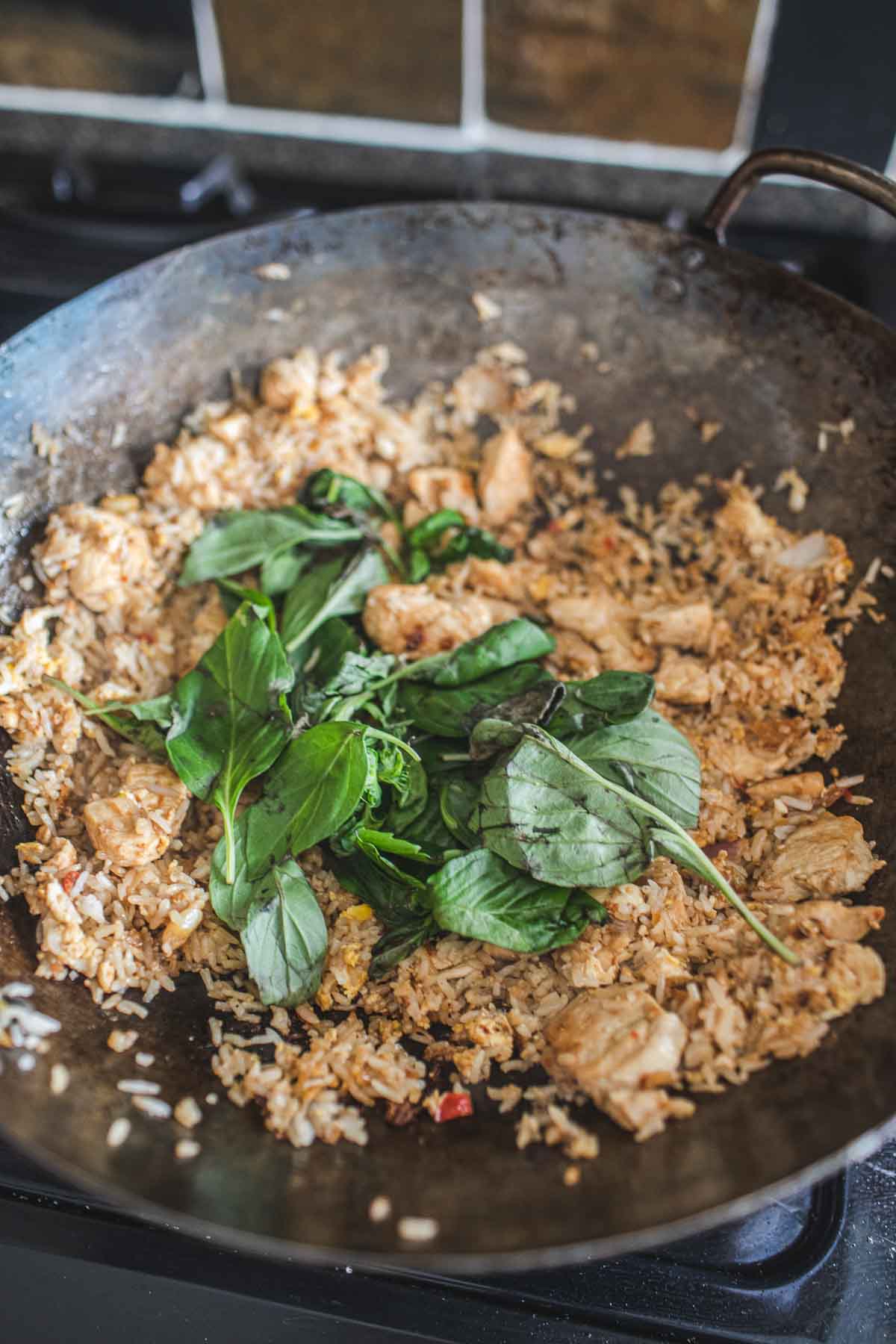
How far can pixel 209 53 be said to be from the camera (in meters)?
1.86

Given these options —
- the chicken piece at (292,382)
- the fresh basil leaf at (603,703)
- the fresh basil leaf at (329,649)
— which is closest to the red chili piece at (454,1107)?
the fresh basil leaf at (603,703)

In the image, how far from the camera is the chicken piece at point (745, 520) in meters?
1.32

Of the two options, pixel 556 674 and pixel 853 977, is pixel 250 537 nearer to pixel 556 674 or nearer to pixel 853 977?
pixel 556 674

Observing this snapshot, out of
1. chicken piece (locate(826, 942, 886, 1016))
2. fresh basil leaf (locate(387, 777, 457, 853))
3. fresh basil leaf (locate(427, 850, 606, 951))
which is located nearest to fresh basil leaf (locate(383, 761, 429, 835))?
fresh basil leaf (locate(387, 777, 457, 853))

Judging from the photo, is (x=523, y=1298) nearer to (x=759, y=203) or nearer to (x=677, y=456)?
(x=677, y=456)

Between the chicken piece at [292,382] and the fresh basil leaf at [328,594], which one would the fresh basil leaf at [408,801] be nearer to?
the fresh basil leaf at [328,594]


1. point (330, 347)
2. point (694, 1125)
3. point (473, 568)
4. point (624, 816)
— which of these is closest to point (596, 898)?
point (624, 816)

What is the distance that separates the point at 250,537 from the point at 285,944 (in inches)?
20.9

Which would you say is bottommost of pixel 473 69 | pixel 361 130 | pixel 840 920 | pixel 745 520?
pixel 840 920

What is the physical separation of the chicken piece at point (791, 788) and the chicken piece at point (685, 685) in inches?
4.9

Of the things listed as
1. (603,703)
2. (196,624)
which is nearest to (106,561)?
(196,624)

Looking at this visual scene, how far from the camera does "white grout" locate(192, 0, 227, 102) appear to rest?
1.79 m

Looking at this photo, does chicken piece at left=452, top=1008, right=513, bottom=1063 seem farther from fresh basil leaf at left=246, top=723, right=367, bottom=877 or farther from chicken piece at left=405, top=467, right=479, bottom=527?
chicken piece at left=405, top=467, right=479, bottom=527

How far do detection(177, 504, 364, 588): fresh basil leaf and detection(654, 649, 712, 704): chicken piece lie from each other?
420 mm
